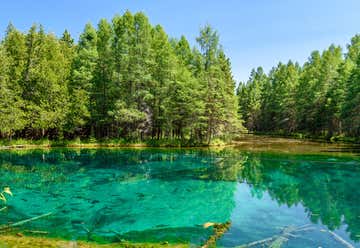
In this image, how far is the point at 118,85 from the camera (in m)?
41.6

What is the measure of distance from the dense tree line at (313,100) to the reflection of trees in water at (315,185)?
23.3 metres

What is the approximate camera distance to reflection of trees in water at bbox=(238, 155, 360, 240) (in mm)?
11430

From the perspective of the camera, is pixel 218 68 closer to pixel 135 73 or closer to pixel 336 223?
pixel 135 73

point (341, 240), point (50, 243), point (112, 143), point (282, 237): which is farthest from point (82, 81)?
point (341, 240)

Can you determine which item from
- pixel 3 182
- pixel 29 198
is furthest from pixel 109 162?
pixel 29 198

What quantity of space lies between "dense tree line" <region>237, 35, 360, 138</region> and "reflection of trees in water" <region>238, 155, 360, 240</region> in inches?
918

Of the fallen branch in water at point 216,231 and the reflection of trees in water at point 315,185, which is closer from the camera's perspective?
the fallen branch in water at point 216,231

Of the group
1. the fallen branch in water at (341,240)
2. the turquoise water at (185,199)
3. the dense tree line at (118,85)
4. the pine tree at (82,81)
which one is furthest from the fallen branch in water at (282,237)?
the pine tree at (82,81)

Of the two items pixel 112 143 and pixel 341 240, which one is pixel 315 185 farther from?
pixel 112 143

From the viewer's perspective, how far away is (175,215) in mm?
11359

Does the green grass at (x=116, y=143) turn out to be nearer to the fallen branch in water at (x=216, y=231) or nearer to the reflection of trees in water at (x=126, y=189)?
the reflection of trees in water at (x=126, y=189)

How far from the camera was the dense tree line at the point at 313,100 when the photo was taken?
45.6 m

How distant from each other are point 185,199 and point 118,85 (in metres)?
30.4

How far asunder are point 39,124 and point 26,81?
6.58 m
